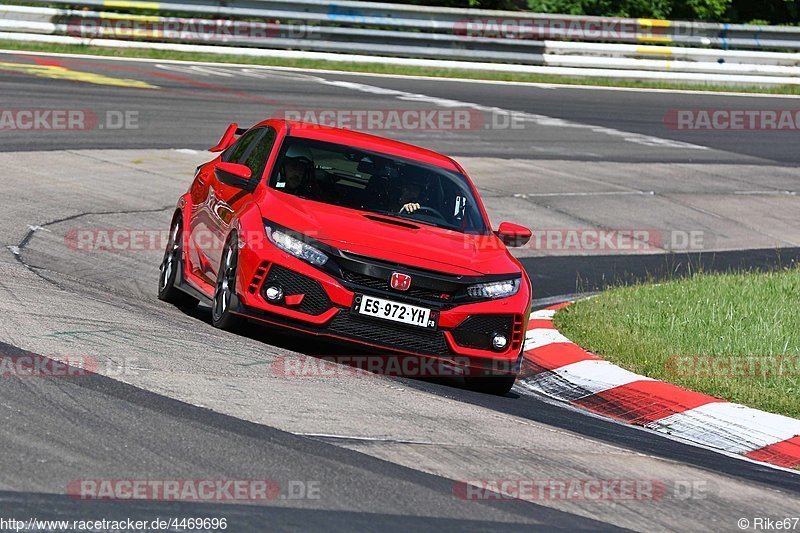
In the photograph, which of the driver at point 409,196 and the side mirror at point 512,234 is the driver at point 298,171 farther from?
the side mirror at point 512,234

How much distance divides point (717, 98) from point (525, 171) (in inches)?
412

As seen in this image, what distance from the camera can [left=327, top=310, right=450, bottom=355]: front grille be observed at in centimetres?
800

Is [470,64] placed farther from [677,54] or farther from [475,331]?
[475,331]

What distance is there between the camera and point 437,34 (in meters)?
27.6

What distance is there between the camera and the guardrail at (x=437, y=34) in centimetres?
2514

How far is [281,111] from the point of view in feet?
66.7

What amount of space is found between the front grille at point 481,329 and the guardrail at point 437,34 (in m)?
17.8
